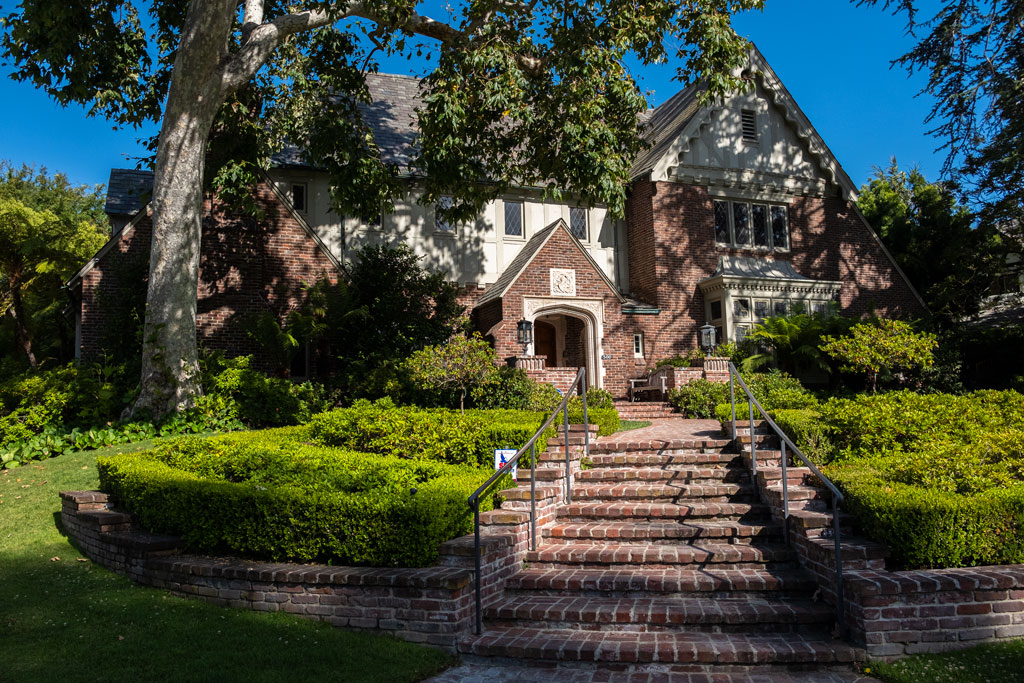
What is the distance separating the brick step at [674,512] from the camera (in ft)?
25.5

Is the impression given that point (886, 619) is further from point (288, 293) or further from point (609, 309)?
point (288, 293)

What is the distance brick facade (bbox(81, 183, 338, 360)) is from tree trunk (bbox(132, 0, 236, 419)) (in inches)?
124

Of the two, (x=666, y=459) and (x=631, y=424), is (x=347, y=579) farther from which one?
(x=631, y=424)

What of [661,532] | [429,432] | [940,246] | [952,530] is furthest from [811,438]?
[940,246]

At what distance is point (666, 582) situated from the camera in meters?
6.47

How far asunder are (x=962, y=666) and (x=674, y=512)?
3.01m

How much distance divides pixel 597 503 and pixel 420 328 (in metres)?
10.7

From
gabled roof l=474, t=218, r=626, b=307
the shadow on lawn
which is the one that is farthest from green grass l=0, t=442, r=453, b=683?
gabled roof l=474, t=218, r=626, b=307

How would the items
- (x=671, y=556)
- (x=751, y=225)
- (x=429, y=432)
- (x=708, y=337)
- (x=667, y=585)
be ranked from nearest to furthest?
(x=667, y=585), (x=671, y=556), (x=429, y=432), (x=708, y=337), (x=751, y=225)

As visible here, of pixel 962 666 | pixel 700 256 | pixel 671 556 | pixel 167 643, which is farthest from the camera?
pixel 700 256

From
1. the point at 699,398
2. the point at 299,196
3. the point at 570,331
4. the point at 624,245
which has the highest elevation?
the point at 299,196

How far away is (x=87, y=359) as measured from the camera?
1631 cm

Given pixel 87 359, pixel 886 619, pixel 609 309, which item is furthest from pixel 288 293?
pixel 886 619

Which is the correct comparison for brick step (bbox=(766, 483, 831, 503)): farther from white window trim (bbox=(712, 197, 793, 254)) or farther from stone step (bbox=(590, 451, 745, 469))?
white window trim (bbox=(712, 197, 793, 254))
